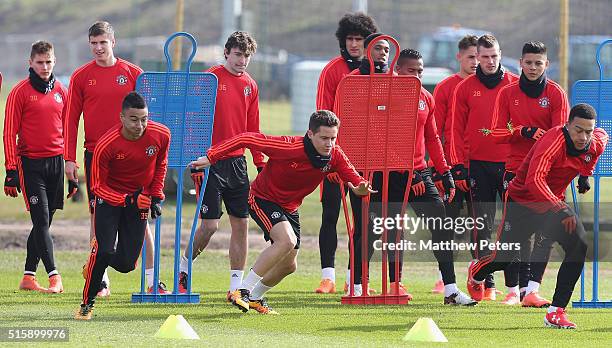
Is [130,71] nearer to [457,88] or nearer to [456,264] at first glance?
[457,88]

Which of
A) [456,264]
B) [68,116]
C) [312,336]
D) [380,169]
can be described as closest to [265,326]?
[312,336]

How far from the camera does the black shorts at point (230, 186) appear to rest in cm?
1205

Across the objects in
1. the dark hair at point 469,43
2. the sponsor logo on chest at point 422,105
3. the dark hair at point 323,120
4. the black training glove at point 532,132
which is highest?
the dark hair at point 469,43

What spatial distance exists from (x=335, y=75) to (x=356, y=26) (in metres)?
0.52

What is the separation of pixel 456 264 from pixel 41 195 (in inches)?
224

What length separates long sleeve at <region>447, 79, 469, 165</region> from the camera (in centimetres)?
1248

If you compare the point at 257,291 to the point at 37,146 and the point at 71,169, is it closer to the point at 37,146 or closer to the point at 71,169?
the point at 71,169

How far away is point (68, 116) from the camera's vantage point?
11.8 metres

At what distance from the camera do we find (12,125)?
491 inches

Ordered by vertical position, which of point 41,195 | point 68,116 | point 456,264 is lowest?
point 456,264

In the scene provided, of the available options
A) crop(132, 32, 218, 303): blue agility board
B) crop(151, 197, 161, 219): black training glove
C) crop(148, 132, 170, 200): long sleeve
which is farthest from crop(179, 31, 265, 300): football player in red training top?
crop(151, 197, 161, 219): black training glove

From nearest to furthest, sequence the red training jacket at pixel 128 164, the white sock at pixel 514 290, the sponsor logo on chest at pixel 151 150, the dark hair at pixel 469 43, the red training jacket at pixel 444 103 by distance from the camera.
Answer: the red training jacket at pixel 128 164
the sponsor logo on chest at pixel 151 150
the white sock at pixel 514 290
the red training jacket at pixel 444 103
the dark hair at pixel 469 43

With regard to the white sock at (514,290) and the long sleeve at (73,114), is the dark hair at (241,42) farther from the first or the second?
the white sock at (514,290)

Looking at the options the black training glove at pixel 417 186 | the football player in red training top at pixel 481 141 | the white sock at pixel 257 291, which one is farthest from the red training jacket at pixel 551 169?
the white sock at pixel 257 291
